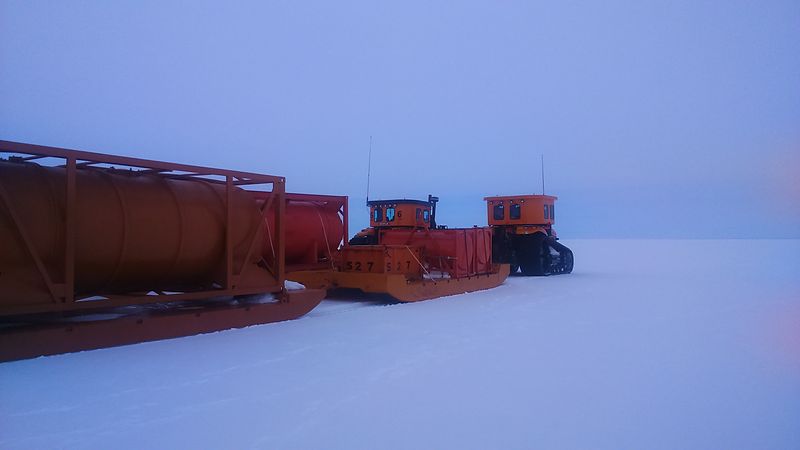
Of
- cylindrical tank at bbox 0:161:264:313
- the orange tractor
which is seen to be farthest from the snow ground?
the orange tractor

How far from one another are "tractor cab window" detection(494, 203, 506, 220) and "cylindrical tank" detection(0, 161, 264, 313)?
14038 millimetres

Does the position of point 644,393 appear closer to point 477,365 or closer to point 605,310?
point 477,365

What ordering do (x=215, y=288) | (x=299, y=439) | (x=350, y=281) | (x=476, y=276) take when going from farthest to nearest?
1. (x=476, y=276)
2. (x=350, y=281)
3. (x=215, y=288)
4. (x=299, y=439)

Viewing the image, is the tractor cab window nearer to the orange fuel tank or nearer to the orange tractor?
the orange tractor

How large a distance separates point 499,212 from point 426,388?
1697 cm

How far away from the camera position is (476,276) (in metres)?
15.4

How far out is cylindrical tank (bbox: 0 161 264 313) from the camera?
252 inches

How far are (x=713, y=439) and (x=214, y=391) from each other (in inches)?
180

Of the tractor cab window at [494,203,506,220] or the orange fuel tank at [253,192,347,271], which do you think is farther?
the tractor cab window at [494,203,506,220]

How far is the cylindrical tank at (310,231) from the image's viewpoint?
468 inches

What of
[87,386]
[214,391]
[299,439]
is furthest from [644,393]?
[87,386]

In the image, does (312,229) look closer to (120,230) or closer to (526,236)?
(120,230)

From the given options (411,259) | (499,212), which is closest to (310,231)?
(411,259)

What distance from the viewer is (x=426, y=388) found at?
17.7ft
